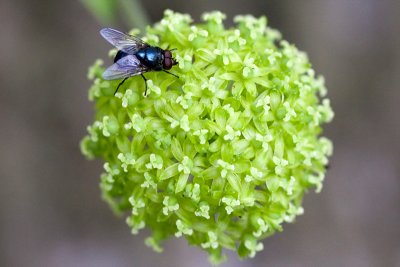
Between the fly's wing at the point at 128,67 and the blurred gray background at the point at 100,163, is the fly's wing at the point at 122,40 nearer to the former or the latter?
the fly's wing at the point at 128,67

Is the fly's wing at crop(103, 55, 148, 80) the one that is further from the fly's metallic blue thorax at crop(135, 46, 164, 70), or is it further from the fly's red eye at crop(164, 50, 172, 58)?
the fly's red eye at crop(164, 50, 172, 58)

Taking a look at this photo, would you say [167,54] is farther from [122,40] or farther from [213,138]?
[213,138]

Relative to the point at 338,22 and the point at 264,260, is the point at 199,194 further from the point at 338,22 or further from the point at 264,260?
the point at 338,22

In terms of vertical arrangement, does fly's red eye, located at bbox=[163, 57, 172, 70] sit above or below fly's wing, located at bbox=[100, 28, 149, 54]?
above

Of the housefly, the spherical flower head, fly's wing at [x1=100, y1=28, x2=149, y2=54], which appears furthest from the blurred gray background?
the housefly

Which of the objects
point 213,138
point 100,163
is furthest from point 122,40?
point 100,163

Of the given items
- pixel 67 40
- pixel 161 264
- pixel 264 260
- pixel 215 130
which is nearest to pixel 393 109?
pixel 264 260
